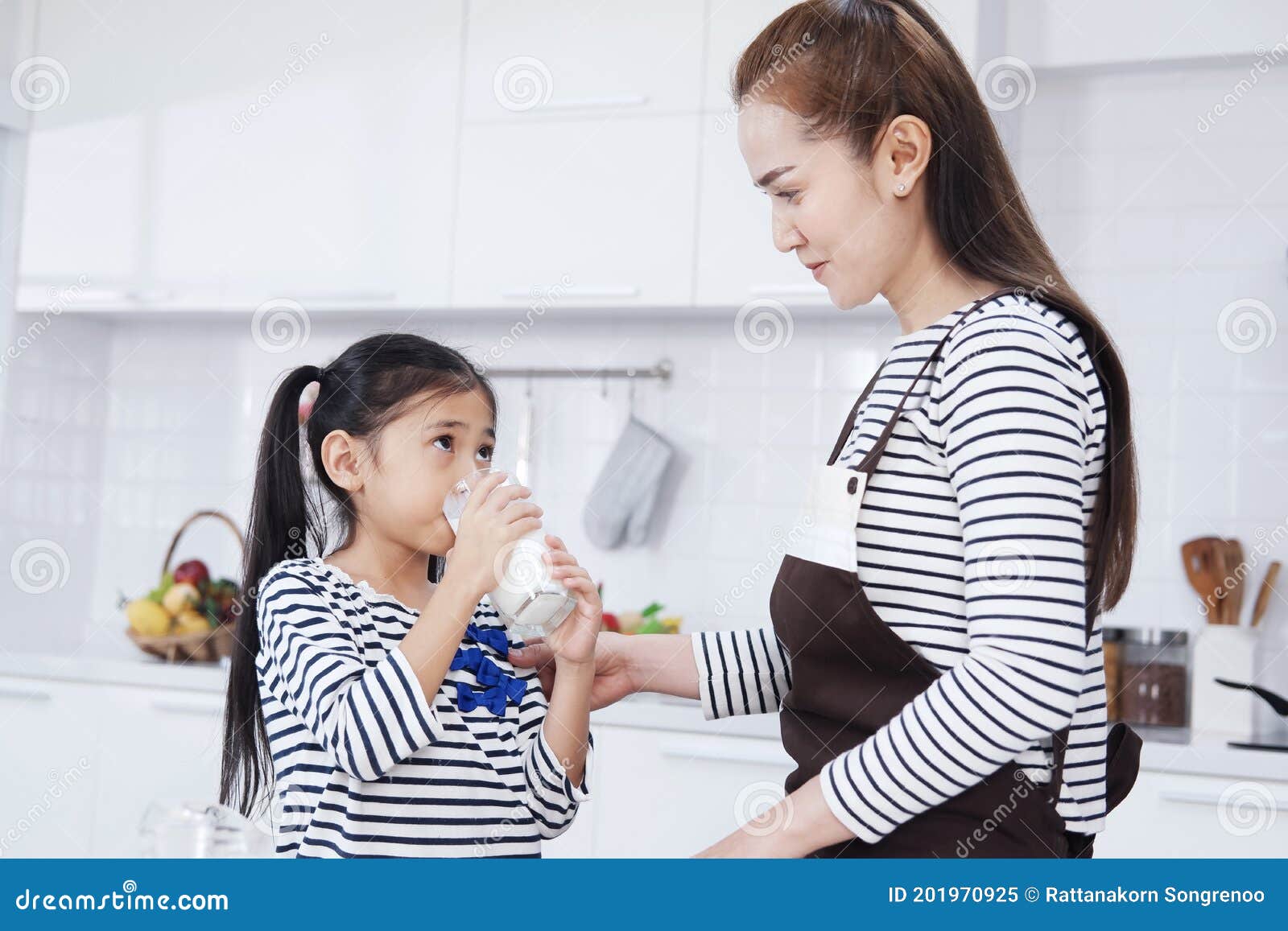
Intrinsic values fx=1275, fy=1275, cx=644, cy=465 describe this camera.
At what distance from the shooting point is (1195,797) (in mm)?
1876

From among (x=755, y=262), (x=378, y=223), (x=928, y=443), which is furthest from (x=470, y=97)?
(x=928, y=443)

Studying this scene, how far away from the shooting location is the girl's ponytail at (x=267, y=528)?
1.22m

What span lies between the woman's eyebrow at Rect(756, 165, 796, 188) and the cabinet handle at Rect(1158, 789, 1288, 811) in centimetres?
137

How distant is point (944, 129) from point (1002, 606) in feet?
1.13

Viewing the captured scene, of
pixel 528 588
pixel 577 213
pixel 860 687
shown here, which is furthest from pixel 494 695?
pixel 577 213

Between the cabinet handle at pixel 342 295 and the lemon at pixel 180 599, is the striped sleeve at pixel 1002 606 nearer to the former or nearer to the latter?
the cabinet handle at pixel 342 295

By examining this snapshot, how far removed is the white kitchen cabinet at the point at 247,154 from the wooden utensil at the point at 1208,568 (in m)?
1.51

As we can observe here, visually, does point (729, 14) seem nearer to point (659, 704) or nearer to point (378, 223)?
point (378, 223)

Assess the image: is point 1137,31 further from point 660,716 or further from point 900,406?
point 900,406

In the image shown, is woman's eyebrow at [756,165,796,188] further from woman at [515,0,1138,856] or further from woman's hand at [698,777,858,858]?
woman's hand at [698,777,858,858]

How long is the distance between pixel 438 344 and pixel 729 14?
145 cm

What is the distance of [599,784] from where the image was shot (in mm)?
2152

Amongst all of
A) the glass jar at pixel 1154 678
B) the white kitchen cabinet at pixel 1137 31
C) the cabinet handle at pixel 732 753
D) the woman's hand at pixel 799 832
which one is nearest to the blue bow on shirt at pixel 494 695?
the woman's hand at pixel 799 832
